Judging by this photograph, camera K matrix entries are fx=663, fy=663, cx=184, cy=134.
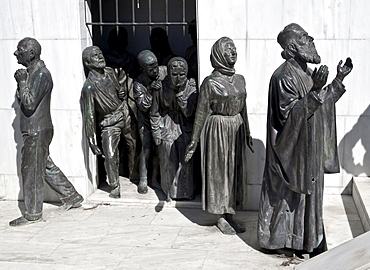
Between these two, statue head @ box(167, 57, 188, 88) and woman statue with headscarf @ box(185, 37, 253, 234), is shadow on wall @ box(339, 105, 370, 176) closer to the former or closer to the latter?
woman statue with headscarf @ box(185, 37, 253, 234)

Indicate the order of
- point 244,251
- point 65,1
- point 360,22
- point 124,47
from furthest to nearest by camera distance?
point 124,47
point 65,1
point 360,22
point 244,251

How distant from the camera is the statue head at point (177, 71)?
794 cm

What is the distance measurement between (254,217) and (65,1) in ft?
11.7

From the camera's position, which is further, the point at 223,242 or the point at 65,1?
the point at 65,1

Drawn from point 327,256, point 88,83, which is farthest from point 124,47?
point 327,256

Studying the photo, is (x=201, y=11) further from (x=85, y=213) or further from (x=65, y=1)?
(x=85, y=213)

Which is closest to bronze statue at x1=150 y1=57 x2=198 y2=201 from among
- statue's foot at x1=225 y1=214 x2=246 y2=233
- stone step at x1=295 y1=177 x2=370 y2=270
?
statue's foot at x1=225 y1=214 x2=246 y2=233

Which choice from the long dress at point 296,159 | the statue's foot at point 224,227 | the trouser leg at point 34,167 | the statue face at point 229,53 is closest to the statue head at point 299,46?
the long dress at point 296,159

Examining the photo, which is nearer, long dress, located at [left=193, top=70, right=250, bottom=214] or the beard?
the beard

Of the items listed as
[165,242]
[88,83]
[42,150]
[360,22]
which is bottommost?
[165,242]

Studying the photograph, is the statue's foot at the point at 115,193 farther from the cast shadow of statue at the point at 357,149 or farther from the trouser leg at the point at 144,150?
the cast shadow of statue at the point at 357,149

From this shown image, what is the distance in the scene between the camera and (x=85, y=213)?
8352 millimetres

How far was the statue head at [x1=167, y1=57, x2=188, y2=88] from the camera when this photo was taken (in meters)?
7.94

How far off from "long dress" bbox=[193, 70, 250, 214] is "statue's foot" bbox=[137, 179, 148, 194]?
1.52m
